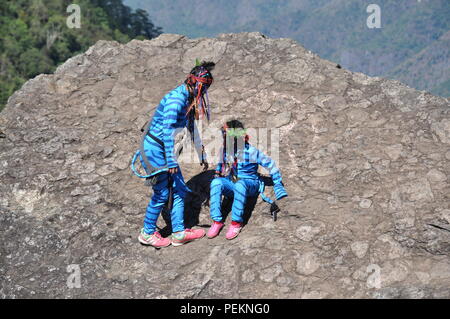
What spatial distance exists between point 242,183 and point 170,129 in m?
0.96

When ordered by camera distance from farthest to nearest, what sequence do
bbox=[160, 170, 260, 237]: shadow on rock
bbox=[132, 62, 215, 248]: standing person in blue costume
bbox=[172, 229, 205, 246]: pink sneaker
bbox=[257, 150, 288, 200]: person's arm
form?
bbox=[160, 170, 260, 237]: shadow on rock, bbox=[257, 150, 288, 200]: person's arm, bbox=[172, 229, 205, 246]: pink sneaker, bbox=[132, 62, 215, 248]: standing person in blue costume

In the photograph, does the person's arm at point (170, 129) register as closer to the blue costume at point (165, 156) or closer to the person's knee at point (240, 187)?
the blue costume at point (165, 156)

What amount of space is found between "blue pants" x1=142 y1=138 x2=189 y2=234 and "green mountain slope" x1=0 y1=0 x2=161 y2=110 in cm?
3210

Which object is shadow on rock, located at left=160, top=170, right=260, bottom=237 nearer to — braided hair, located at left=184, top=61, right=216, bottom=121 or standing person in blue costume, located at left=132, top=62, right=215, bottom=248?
standing person in blue costume, located at left=132, top=62, right=215, bottom=248

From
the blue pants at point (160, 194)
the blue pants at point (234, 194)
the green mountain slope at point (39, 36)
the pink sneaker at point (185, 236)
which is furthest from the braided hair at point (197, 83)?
the green mountain slope at point (39, 36)

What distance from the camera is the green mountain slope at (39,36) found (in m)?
41.0

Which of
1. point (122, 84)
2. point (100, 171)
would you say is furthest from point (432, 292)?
point (122, 84)

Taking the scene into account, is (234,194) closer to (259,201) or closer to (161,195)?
(259,201)

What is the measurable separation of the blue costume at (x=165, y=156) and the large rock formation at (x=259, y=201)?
0.37 metres

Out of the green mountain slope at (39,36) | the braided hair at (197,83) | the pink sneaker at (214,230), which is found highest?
the green mountain slope at (39,36)

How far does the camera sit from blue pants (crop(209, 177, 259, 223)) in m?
5.91

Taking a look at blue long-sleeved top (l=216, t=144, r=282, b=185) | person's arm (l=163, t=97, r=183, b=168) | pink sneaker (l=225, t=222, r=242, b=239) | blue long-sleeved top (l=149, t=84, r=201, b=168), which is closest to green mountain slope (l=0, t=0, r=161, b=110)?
blue long-sleeved top (l=149, t=84, r=201, b=168)
